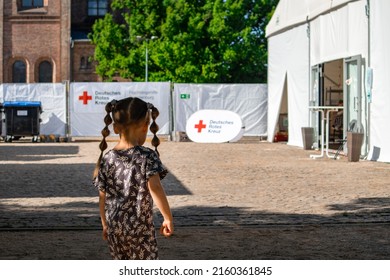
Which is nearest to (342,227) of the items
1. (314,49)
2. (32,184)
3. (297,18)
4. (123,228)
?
(123,228)

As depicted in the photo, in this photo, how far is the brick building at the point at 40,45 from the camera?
256ft

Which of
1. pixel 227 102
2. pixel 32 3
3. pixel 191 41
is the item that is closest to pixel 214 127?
pixel 227 102

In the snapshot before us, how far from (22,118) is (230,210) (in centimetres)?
2688

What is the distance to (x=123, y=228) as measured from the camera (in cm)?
483

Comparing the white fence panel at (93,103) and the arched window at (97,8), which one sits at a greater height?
the arched window at (97,8)

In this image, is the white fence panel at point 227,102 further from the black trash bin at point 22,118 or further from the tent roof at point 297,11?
the black trash bin at point 22,118

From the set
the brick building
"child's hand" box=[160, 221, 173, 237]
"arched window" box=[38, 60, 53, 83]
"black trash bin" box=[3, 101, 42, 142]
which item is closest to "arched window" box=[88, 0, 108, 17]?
the brick building

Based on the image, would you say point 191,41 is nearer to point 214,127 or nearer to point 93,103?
point 93,103

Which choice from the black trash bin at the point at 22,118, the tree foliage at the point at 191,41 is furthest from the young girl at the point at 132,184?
the tree foliage at the point at 191,41

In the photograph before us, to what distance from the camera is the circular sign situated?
36156mm

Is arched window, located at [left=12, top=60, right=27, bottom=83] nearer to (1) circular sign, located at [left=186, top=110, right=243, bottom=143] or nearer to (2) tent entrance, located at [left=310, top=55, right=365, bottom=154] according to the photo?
(1) circular sign, located at [left=186, top=110, right=243, bottom=143]

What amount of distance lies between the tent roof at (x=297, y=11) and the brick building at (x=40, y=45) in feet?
141

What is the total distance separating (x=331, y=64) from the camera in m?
30.4
